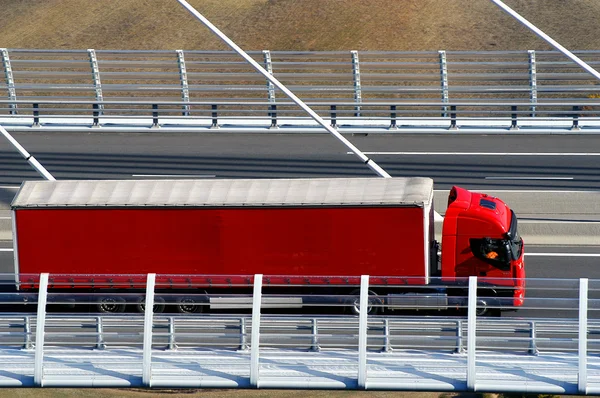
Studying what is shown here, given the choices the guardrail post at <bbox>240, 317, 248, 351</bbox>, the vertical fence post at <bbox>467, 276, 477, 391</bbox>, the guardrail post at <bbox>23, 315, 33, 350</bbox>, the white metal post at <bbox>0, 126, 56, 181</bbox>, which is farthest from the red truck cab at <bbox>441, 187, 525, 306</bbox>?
the white metal post at <bbox>0, 126, 56, 181</bbox>

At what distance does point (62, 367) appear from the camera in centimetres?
1546

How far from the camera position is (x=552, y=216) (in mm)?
23719

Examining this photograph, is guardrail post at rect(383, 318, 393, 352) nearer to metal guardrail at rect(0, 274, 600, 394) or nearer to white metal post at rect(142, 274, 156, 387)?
metal guardrail at rect(0, 274, 600, 394)

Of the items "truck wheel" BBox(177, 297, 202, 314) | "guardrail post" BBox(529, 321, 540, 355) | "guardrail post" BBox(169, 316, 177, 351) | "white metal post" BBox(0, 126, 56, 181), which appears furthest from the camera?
"white metal post" BBox(0, 126, 56, 181)

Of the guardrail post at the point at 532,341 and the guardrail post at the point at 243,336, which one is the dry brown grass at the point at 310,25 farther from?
the guardrail post at the point at 243,336

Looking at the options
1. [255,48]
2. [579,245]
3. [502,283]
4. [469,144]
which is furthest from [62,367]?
[255,48]

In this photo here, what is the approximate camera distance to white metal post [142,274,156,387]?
14594mm

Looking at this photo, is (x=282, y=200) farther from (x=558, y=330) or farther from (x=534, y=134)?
(x=534, y=134)

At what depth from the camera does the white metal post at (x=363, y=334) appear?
14.4 metres

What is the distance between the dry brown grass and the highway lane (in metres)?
17.5

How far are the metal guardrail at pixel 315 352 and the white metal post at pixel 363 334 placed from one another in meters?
0.01

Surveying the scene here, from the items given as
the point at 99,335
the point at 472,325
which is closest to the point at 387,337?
the point at 472,325

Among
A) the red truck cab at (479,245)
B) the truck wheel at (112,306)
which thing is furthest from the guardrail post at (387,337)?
the truck wheel at (112,306)

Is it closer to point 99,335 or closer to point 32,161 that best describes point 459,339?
point 99,335
